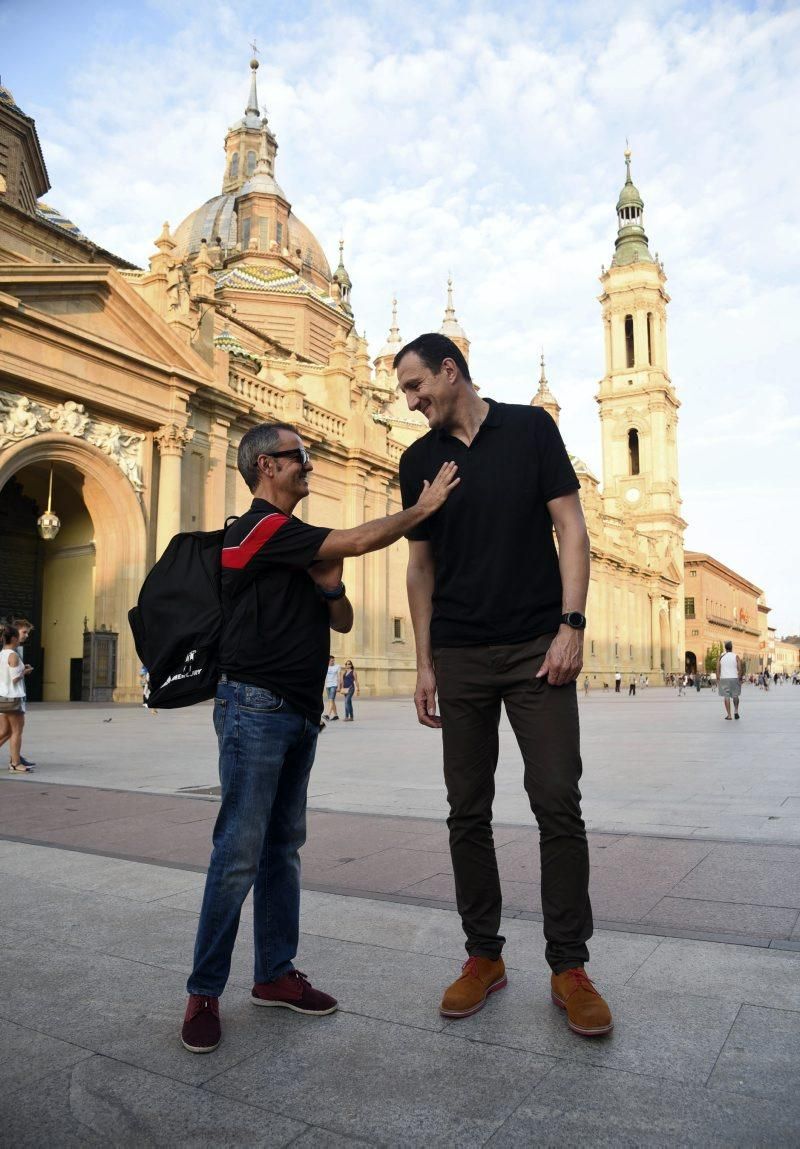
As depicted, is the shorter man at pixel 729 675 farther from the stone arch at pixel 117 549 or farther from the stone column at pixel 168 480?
the stone arch at pixel 117 549

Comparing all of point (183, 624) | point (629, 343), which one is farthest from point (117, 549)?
point (629, 343)

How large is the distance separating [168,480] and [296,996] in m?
21.5

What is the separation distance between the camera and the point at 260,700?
2836 mm

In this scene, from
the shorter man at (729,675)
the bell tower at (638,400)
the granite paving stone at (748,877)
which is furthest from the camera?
the bell tower at (638,400)

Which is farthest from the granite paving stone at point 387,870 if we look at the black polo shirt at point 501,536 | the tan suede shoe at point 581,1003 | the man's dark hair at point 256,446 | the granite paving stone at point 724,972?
the man's dark hair at point 256,446

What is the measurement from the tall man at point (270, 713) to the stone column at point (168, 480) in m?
20.6

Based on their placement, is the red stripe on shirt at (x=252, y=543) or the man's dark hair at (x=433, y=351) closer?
the red stripe on shirt at (x=252, y=543)

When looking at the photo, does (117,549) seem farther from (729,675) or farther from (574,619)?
(574,619)

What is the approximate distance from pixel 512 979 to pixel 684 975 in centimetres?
61

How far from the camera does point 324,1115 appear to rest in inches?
84.3

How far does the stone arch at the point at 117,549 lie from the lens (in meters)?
22.1

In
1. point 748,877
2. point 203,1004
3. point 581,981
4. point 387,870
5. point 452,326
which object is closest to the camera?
point 203,1004

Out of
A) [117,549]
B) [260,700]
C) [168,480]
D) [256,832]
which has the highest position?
[168,480]

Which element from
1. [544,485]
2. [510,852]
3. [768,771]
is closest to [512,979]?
[544,485]
